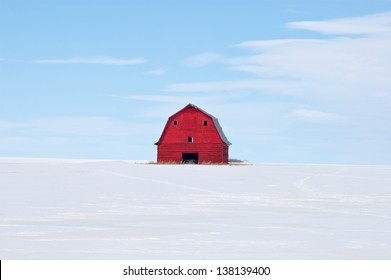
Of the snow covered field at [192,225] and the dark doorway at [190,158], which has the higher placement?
the dark doorway at [190,158]

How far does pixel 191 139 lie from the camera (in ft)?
196

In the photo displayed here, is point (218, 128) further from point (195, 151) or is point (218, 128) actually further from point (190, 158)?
point (190, 158)

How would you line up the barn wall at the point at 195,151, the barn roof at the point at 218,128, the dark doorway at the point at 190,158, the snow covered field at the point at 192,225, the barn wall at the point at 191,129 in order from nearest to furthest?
the snow covered field at the point at 192,225, the barn wall at the point at 195,151, the barn wall at the point at 191,129, the dark doorway at the point at 190,158, the barn roof at the point at 218,128

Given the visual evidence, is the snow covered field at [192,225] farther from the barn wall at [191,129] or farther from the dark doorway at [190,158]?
the dark doorway at [190,158]

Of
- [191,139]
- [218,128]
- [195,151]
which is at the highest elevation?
[218,128]

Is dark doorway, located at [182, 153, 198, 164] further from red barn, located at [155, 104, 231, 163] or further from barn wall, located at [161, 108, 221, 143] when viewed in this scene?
barn wall, located at [161, 108, 221, 143]

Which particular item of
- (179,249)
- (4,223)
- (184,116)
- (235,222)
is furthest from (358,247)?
(184,116)

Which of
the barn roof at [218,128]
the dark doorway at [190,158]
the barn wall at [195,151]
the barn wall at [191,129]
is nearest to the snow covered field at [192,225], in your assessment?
the barn wall at [195,151]

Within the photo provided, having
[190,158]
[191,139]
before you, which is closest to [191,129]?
[191,139]

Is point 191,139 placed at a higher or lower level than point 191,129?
lower

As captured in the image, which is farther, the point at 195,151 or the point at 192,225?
the point at 195,151

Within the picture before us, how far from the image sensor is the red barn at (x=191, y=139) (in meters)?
59.4

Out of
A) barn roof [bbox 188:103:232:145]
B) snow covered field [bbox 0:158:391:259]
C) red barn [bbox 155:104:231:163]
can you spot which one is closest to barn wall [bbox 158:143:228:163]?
red barn [bbox 155:104:231:163]

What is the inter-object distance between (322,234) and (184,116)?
48.3m
